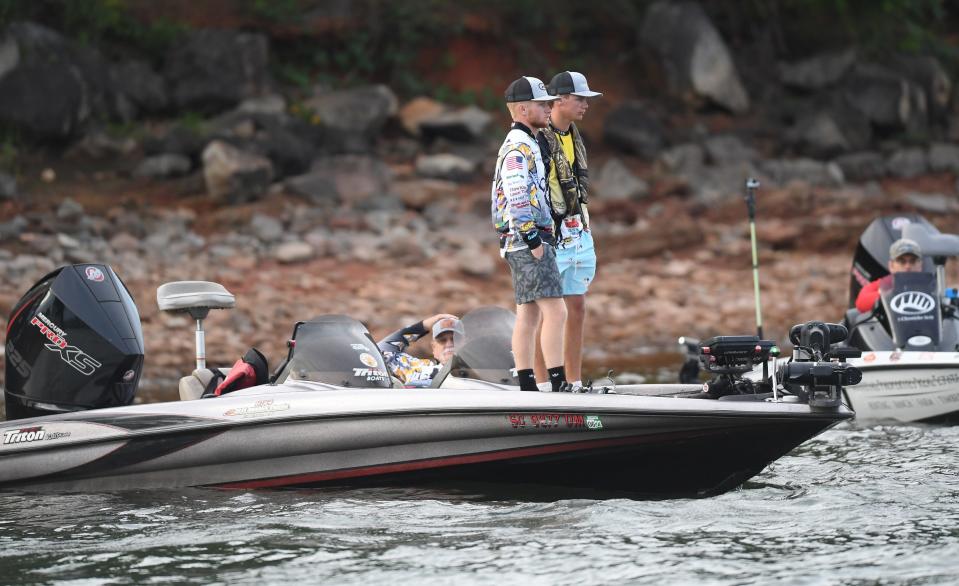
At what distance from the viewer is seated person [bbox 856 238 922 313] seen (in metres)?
11.2

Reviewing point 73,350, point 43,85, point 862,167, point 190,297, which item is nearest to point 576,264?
point 190,297

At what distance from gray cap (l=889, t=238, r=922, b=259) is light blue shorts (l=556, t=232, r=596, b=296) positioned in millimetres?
3592

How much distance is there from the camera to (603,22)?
2653 centimetres

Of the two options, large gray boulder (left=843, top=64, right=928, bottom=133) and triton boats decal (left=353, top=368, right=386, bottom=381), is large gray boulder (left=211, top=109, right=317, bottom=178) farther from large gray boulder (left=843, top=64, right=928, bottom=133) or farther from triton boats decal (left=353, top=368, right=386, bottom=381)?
triton boats decal (left=353, top=368, right=386, bottom=381)

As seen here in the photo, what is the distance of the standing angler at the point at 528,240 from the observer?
8.21 m

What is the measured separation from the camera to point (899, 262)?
11.3m

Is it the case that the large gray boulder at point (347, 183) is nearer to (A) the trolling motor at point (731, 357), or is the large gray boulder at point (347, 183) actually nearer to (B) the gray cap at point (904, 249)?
(B) the gray cap at point (904, 249)

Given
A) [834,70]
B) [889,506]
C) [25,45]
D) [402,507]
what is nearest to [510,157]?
[402,507]

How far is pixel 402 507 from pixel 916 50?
20943 millimetres

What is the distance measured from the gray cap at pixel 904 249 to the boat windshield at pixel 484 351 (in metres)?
3.77

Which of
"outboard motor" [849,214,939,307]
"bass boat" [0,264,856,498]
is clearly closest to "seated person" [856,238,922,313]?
"outboard motor" [849,214,939,307]

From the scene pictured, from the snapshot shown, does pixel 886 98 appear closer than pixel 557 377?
No

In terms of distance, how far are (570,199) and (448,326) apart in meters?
1.27

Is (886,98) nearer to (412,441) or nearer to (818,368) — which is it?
(818,368)
